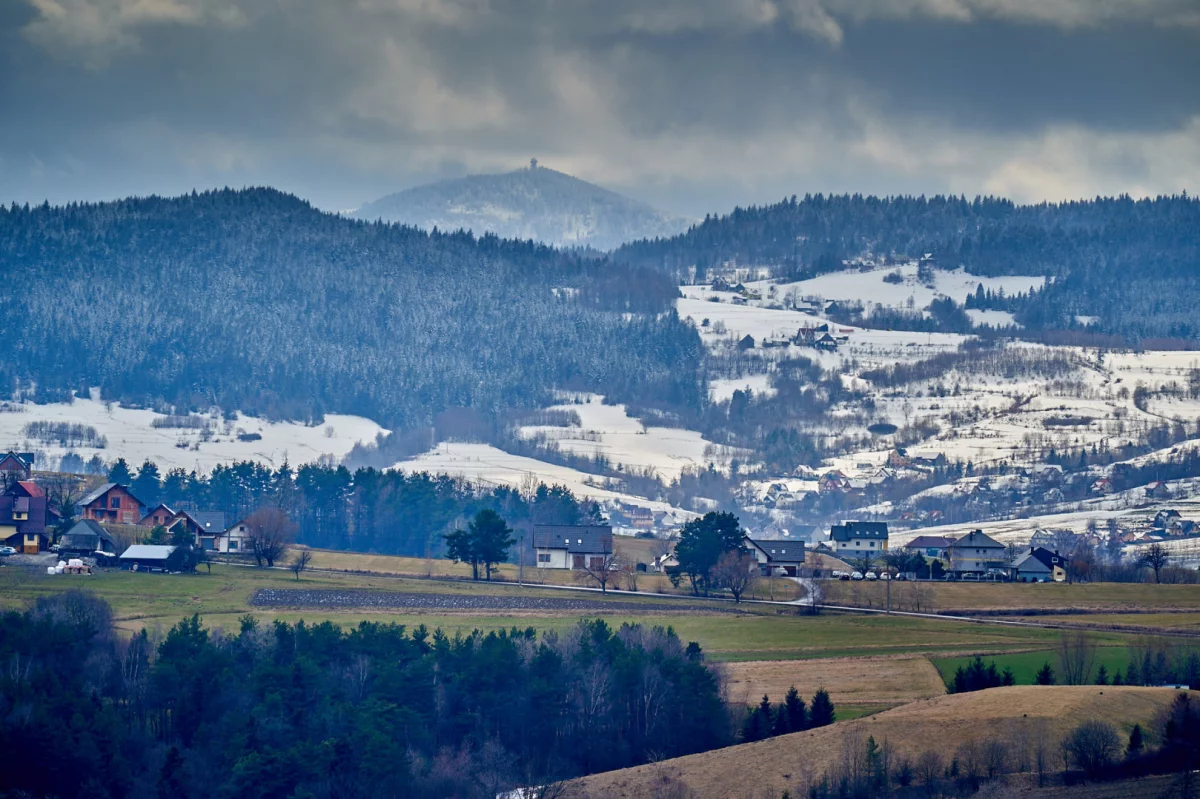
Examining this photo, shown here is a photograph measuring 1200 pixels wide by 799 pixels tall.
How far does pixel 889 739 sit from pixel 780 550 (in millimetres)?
58450

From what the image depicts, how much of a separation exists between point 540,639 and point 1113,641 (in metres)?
30.0

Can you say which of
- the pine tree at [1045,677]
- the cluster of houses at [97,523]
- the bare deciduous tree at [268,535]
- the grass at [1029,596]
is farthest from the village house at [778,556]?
the pine tree at [1045,677]

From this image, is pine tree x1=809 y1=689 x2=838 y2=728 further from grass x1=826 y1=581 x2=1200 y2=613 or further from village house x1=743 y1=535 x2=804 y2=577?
village house x1=743 y1=535 x2=804 y2=577

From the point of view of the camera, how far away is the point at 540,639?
82.0 meters

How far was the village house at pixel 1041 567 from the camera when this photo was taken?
122438 millimetres

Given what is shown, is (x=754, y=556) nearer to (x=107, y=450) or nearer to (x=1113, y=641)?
(x=1113, y=641)

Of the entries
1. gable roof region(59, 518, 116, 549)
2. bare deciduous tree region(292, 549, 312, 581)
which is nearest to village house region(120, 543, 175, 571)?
gable roof region(59, 518, 116, 549)

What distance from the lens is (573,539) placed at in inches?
4835

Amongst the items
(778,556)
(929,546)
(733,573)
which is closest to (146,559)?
(733,573)

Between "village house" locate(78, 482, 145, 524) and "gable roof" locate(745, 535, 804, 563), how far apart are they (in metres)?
44.7

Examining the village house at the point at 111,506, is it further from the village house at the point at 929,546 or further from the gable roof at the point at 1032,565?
the village house at the point at 929,546

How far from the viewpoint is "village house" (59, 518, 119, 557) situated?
102 metres

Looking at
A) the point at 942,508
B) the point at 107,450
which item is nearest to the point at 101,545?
the point at 107,450

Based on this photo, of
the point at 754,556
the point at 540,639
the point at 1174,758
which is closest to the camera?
the point at 1174,758
